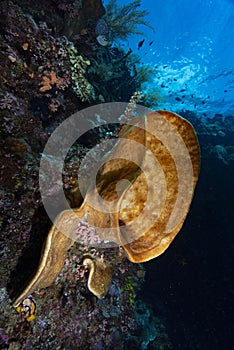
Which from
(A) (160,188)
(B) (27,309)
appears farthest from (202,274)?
(B) (27,309)

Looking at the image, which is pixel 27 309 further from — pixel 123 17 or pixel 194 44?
pixel 194 44

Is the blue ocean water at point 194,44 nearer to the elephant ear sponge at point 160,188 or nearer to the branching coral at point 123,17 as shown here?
the branching coral at point 123,17

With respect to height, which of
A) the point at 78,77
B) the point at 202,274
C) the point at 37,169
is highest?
the point at 78,77

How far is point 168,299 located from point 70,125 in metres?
9.66

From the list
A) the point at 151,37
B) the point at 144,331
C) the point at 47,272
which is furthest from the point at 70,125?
the point at 151,37

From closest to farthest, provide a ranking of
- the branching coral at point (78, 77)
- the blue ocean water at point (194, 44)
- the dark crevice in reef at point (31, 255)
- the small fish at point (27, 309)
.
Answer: the dark crevice in reef at point (31, 255)
the small fish at point (27, 309)
the branching coral at point (78, 77)
the blue ocean water at point (194, 44)

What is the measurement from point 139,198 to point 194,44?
1038 inches

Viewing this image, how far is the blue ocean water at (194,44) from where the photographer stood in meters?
19.7

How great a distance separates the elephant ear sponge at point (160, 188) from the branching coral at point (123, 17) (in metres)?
8.10

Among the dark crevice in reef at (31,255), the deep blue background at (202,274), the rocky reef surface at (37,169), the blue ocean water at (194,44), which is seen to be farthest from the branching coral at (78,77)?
the blue ocean water at (194,44)

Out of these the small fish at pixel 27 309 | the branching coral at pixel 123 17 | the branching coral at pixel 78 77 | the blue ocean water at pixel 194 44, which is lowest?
the small fish at pixel 27 309

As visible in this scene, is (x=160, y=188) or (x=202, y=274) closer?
(x=160, y=188)

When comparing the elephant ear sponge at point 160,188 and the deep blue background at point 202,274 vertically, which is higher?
the elephant ear sponge at point 160,188

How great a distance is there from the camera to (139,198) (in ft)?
7.70
